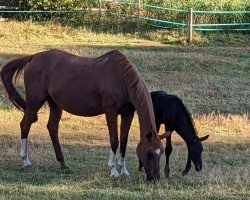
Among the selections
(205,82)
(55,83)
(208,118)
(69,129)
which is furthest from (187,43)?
(55,83)

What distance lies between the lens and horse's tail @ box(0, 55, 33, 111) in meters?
10.5

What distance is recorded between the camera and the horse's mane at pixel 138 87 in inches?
341

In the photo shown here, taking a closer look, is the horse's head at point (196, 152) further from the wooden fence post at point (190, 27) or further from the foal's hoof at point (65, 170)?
the wooden fence post at point (190, 27)

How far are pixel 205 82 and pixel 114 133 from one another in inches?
433

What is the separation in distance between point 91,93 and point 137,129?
15.9 ft

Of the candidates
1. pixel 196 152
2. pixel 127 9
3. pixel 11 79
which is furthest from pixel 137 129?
pixel 127 9

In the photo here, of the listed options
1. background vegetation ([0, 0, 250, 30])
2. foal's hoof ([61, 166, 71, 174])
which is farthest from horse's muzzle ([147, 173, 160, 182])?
background vegetation ([0, 0, 250, 30])

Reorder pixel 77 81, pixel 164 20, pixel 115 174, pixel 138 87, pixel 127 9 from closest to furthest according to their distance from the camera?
1. pixel 138 87
2. pixel 115 174
3. pixel 77 81
4. pixel 164 20
5. pixel 127 9

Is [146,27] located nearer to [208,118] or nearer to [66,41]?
[66,41]

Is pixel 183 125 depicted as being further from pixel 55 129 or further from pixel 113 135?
pixel 55 129

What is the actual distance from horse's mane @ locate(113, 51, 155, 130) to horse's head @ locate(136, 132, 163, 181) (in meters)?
0.18

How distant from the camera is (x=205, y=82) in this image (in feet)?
Result: 65.3

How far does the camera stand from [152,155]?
8.43 m

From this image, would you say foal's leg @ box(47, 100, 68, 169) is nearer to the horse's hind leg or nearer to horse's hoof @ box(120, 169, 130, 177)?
the horse's hind leg
